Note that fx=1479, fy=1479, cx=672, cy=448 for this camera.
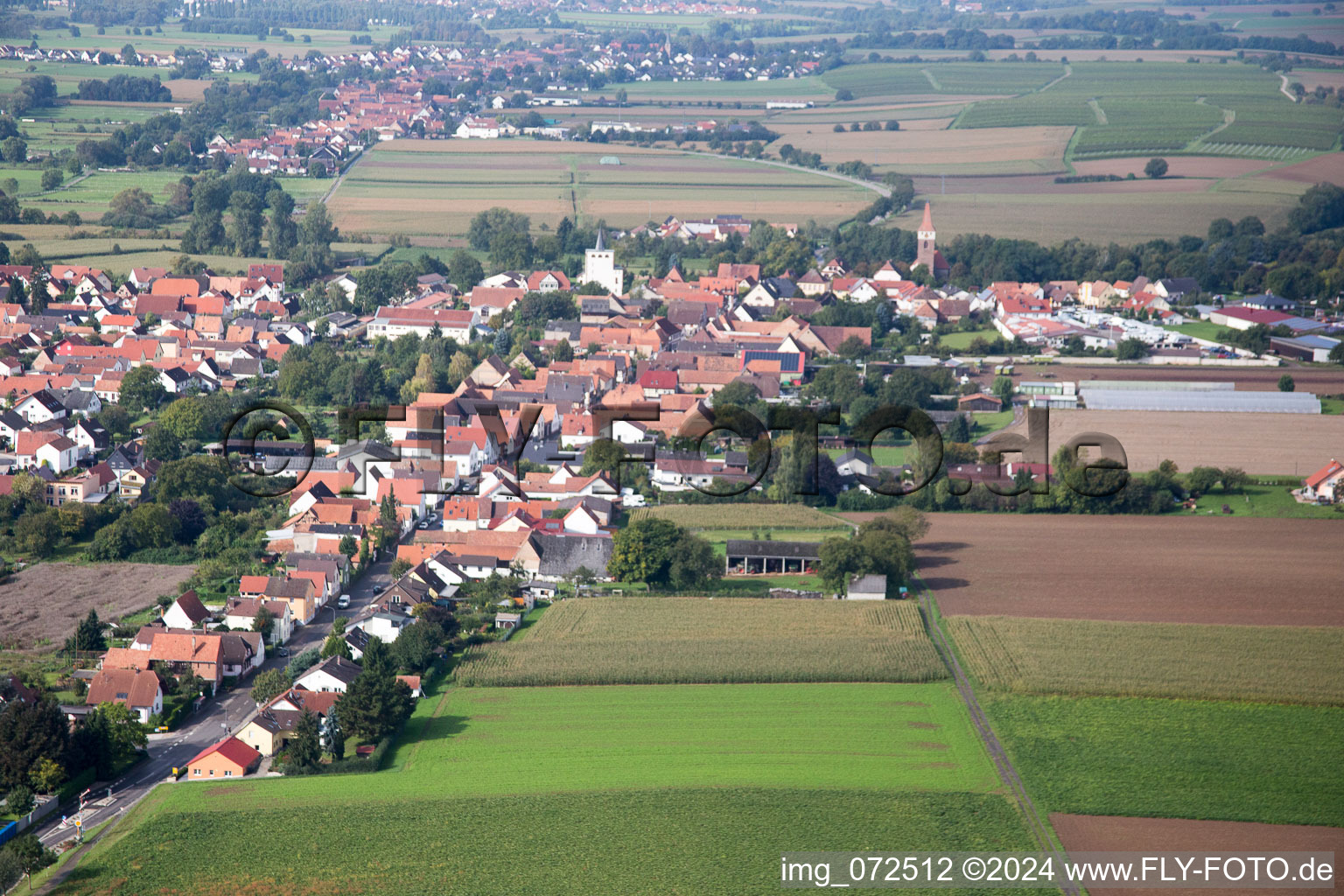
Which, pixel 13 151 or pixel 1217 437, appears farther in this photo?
pixel 13 151

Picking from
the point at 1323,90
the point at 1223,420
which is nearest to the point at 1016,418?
the point at 1223,420

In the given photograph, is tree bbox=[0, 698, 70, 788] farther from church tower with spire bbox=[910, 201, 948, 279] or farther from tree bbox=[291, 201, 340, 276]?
church tower with spire bbox=[910, 201, 948, 279]

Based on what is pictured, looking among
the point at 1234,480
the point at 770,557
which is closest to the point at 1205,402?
the point at 1234,480

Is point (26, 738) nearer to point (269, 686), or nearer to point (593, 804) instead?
point (269, 686)

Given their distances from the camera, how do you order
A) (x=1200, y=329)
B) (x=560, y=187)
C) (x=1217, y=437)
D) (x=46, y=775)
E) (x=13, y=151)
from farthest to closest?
1. (x=560, y=187)
2. (x=13, y=151)
3. (x=1200, y=329)
4. (x=1217, y=437)
5. (x=46, y=775)

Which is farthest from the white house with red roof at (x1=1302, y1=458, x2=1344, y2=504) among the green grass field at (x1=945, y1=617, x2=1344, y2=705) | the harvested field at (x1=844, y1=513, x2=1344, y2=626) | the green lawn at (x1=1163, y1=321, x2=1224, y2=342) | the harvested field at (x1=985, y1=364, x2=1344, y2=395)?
the green lawn at (x1=1163, y1=321, x2=1224, y2=342)

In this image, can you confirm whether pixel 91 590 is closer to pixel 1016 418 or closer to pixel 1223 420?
pixel 1016 418

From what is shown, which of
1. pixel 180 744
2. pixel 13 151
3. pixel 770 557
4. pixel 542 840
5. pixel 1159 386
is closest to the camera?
pixel 542 840
